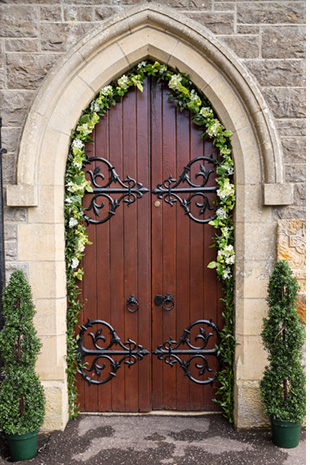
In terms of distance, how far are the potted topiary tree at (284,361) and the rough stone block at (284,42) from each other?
1.79m

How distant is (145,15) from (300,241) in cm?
235

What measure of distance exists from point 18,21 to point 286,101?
7.93ft

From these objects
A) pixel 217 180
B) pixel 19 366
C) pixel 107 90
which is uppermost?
pixel 107 90

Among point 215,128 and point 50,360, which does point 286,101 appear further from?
point 50,360

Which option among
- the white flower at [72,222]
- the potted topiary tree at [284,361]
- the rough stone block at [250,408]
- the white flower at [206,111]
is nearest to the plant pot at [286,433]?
the potted topiary tree at [284,361]

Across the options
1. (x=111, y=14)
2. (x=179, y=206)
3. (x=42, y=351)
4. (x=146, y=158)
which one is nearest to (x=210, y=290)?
(x=179, y=206)

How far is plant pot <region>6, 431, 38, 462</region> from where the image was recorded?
3.17 meters

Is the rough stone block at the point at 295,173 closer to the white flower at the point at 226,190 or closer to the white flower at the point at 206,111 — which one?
the white flower at the point at 226,190

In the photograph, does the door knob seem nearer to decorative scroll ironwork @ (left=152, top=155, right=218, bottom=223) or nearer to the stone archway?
the stone archway

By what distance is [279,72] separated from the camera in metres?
3.51

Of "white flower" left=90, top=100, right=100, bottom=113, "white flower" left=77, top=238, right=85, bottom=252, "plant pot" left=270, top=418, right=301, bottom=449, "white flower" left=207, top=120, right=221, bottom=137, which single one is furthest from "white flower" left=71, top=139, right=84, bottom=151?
"plant pot" left=270, top=418, right=301, bottom=449

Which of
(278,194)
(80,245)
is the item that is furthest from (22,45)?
(278,194)

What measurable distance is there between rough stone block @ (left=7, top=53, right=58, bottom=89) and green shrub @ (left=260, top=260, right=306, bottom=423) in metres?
2.57

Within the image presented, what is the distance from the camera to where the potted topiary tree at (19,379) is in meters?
3.14
